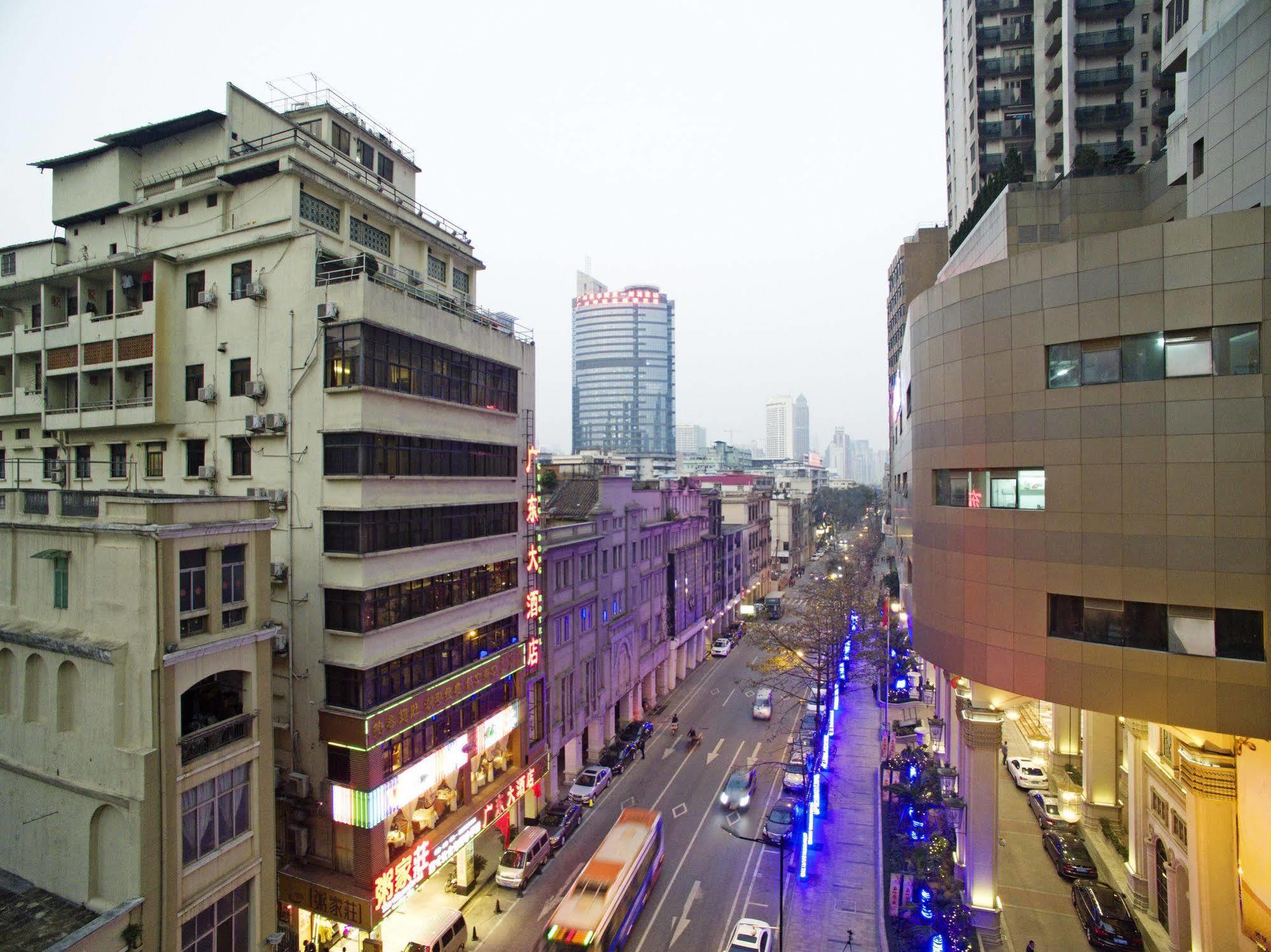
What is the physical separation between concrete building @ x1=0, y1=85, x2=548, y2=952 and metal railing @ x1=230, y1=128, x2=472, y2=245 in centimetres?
17

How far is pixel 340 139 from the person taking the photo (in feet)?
102

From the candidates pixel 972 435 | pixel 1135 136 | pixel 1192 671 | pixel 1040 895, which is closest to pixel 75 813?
pixel 972 435

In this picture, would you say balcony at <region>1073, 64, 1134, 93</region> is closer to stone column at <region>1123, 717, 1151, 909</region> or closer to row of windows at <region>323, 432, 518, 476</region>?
stone column at <region>1123, 717, 1151, 909</region>

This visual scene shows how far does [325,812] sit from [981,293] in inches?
1103

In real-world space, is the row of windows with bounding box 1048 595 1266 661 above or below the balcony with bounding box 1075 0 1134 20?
below

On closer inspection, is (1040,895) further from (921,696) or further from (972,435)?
(921,696)

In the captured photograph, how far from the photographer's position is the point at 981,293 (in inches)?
873

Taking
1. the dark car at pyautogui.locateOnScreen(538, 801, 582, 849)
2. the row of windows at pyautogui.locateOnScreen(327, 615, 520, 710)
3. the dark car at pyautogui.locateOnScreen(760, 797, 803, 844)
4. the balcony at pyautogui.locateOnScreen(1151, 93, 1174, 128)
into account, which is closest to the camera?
the row of windows at pyautogui.locateOnScreen(327, 615, 520, 710)

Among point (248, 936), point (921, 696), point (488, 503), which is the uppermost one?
point (488, 503)

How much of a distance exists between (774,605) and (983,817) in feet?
172

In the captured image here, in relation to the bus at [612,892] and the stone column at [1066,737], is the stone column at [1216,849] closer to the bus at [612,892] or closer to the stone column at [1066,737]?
the bus at [612,892]

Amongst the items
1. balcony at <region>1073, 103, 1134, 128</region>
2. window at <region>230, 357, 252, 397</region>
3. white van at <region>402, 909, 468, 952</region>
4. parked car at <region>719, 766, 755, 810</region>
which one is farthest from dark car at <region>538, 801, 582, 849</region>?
balcony at <region>1073, 103, 1134, 128</region>

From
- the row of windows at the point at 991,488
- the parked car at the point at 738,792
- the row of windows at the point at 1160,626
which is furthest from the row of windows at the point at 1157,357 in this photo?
the parked car at the point at 738,792

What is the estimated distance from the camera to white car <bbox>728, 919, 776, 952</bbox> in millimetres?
22375
